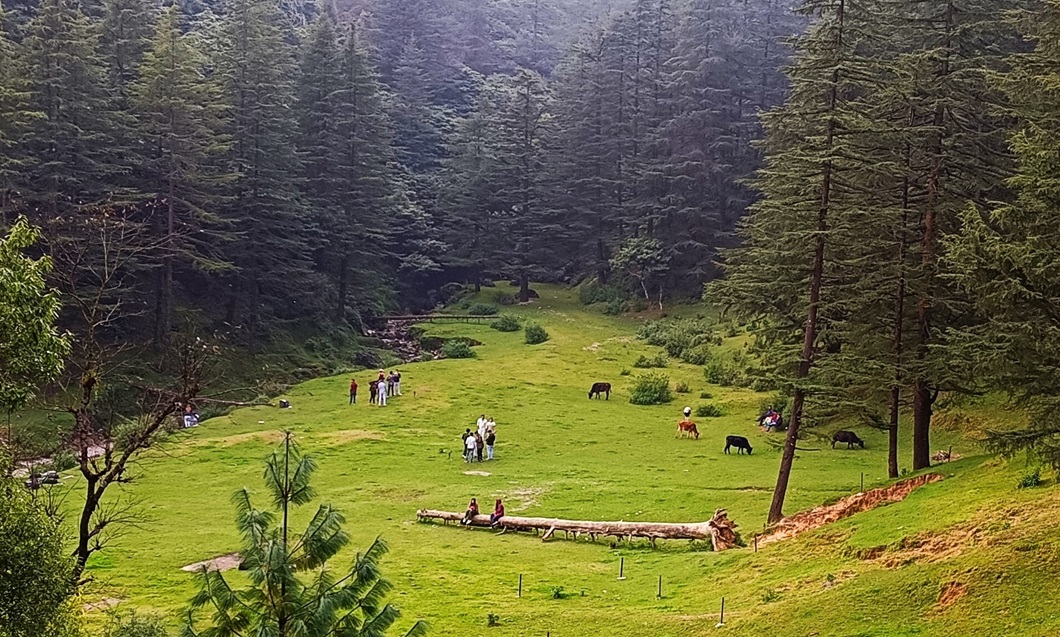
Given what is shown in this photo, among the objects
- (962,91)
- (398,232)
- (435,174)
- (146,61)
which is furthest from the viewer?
(435,174)

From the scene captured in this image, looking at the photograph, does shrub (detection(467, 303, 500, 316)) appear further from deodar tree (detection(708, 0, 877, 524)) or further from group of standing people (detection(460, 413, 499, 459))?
deodar tree (detection(708, 0, 877, 524))

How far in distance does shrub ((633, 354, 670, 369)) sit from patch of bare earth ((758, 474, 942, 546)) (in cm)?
2676

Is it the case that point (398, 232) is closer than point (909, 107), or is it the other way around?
point (909, 107)

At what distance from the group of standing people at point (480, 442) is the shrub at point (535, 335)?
22781mm

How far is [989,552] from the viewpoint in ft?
45.5

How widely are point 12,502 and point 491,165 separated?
6676 centimetres

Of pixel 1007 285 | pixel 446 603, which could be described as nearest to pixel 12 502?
pixel 446 603

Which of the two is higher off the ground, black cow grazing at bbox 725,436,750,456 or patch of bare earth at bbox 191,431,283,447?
black cow grazing at bbox 725,436,750,456

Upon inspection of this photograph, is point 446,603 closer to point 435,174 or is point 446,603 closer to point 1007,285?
point 1007,285

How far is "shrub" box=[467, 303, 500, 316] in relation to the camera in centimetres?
6544

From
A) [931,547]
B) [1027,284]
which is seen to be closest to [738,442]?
[931,547]

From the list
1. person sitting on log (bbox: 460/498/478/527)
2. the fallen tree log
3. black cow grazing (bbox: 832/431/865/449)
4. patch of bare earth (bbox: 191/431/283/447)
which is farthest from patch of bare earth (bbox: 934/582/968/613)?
patch of bare earth (bbox: 191/431/283/447)

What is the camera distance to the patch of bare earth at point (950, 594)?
1286 cm

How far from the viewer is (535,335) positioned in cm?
5391
